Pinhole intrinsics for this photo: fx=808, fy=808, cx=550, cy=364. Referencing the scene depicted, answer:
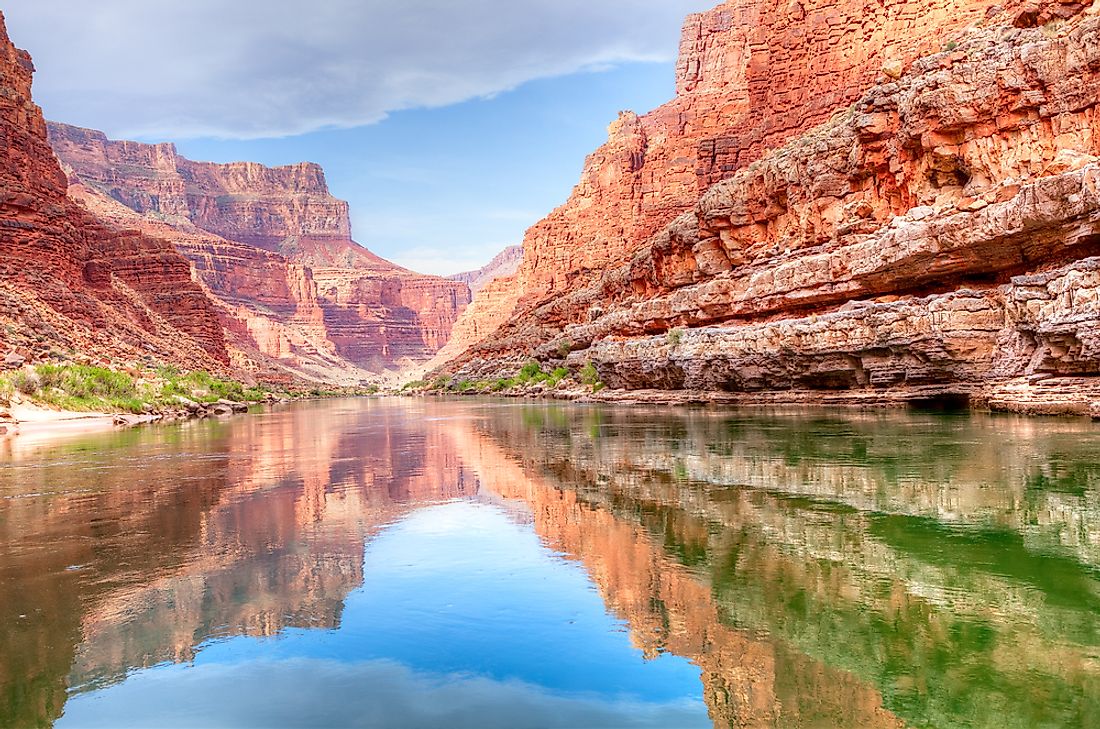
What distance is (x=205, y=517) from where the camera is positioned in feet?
32.8

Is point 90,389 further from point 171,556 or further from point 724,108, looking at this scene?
point 724,108

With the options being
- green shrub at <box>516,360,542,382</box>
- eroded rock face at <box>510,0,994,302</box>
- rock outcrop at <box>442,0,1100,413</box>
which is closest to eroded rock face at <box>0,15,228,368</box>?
green shrub at <box>516,360,542,382</box>

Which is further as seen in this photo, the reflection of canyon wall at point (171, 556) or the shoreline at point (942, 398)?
the shoreline at point (942, 398)

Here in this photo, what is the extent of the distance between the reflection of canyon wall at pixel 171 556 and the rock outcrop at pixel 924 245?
16130mm

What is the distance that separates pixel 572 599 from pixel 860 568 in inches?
95.9

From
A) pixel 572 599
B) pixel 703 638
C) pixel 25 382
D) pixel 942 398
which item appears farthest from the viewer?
pixel 25 382

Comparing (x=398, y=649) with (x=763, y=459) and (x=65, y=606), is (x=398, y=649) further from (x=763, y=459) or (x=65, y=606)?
(x=763, y=459)

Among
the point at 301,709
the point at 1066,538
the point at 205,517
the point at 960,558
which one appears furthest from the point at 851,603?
the point at 205,517

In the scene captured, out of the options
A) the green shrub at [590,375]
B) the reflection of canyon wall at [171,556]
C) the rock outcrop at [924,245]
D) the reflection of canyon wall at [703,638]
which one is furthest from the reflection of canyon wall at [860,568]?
the green shrub at [590,375]

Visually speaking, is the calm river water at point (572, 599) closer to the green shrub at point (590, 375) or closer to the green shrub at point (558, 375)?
the green shrub at point (590, 375)

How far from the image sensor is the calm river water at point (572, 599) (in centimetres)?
432

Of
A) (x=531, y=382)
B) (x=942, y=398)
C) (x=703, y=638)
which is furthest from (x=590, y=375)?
(x=703, y=638)

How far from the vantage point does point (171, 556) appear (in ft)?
25.5

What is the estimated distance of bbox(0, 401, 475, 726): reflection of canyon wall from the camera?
5.16 metres
